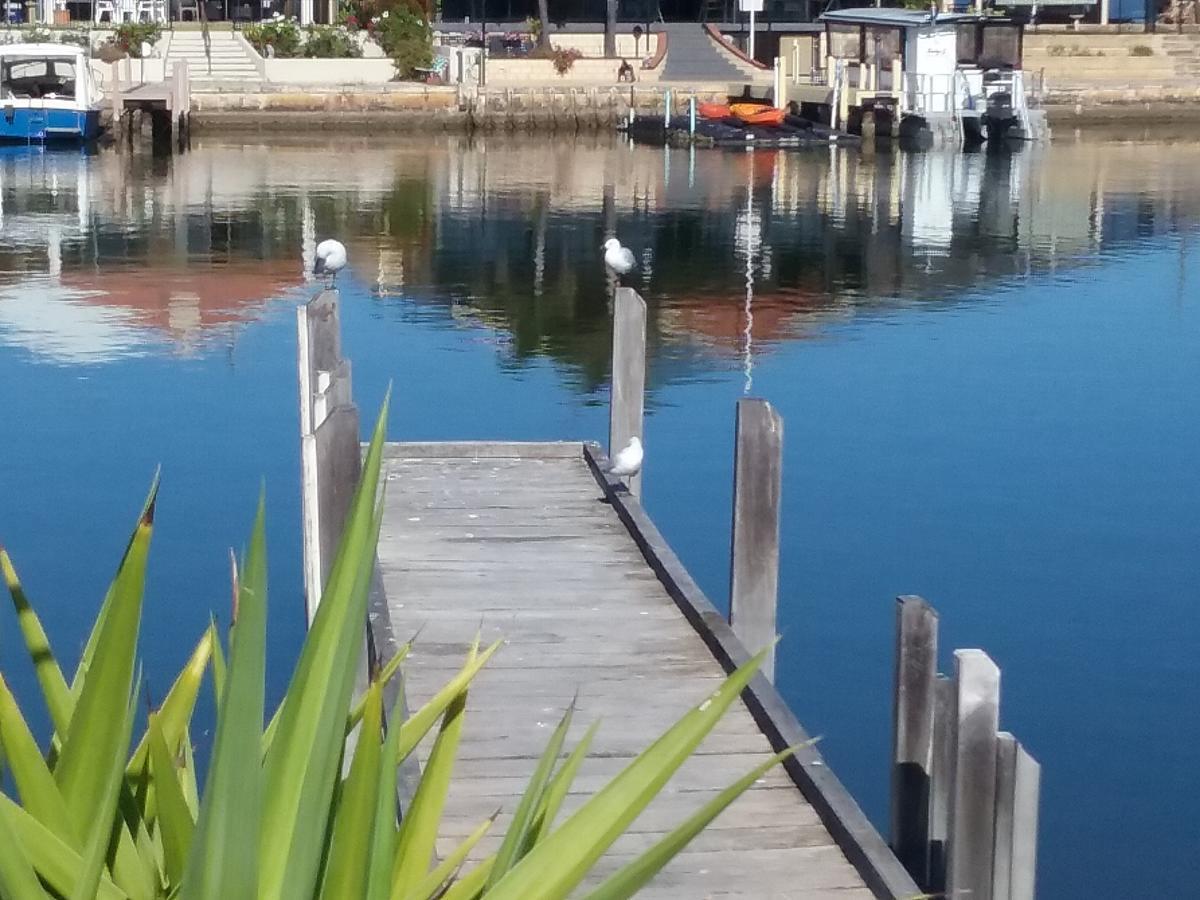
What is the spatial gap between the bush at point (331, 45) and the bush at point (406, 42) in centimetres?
77

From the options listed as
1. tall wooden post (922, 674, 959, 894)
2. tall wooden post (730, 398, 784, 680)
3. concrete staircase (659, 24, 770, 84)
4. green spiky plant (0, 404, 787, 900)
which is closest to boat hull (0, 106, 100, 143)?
concrete staircase (659, 24, 770, 84)

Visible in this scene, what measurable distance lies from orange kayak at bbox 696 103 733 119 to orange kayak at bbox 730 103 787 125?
43 cm

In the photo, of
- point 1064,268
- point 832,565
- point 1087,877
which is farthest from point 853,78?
point 1087,877

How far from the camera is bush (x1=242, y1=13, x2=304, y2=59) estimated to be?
48750 mm

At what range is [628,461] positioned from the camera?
8.92 meters

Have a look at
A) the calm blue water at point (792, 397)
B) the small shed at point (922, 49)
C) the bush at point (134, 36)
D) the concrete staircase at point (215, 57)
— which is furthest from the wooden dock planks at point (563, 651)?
the concrete staircase at point (215, 57)

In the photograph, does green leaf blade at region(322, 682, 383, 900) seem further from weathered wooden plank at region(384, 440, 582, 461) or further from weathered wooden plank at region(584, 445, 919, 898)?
weathered wooden plank at region(384, 440, 582, 461)

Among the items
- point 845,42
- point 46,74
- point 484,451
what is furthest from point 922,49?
point 484,451

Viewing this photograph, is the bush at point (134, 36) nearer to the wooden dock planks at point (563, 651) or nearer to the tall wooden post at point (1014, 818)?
the wooden dock planks at point (563, 651)

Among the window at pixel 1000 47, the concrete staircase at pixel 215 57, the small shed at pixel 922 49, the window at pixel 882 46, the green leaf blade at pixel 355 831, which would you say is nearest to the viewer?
the green leaf blade at pixel 355 831

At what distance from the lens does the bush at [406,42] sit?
160 ft

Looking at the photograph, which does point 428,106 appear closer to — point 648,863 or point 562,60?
point 562,60

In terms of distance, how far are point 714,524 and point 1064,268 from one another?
1356 centimetres

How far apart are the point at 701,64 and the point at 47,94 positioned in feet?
59.0
